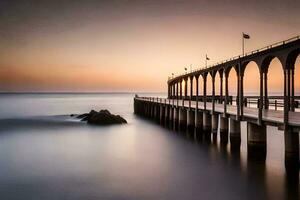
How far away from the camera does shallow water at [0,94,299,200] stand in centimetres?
1803

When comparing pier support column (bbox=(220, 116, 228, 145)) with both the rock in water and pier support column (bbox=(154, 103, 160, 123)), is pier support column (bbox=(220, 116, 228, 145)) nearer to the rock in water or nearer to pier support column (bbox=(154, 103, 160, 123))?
the rock in water

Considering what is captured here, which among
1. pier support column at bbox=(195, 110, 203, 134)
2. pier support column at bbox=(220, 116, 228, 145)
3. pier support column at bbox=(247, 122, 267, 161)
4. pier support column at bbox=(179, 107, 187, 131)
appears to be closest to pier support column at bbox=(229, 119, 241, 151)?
pier support column at bbox=(220, 116, 228, 145)

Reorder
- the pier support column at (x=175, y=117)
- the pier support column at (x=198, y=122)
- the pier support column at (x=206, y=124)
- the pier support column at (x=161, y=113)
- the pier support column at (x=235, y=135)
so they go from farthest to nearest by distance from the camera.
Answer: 1. the pier support column at (x=161, y=113)
2. the pier support column at (x=175, y=117)
3. the pier support column at (x=198, y=122)
4. the pier support column at (x=206, y=124)
5. the pier support column at (x=235, y=135)

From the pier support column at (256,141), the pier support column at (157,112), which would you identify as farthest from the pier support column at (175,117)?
the pier support column at (256,141)

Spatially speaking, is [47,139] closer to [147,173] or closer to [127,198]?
[147,173]

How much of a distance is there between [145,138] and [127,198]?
22093mm

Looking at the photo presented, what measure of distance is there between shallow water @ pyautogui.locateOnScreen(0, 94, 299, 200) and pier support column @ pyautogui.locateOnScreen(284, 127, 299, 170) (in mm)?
770

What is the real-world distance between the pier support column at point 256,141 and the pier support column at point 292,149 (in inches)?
163

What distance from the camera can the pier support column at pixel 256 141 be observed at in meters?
23.2

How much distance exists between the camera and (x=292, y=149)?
18.9 meters

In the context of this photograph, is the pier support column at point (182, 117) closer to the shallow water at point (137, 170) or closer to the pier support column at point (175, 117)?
the pier support column at point (175, 117)

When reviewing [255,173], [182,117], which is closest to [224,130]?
[255,173]

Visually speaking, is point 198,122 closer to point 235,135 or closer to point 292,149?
point 235,135

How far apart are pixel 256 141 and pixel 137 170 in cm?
801
